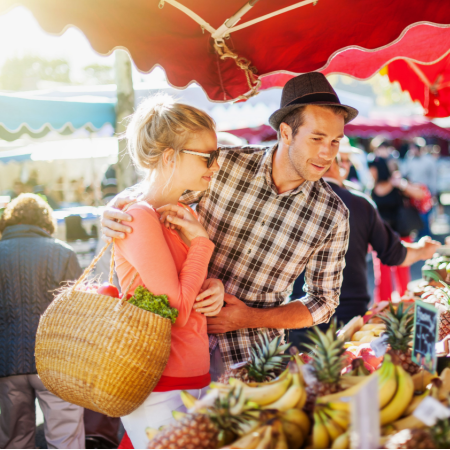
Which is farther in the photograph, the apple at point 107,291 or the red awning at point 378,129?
the red awning at point 378,129

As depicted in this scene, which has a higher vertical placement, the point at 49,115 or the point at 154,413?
the point at 49,115

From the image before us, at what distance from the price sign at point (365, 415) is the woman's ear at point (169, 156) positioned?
1.26 meters

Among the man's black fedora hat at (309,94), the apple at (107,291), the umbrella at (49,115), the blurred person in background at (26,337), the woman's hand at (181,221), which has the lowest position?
the blurred person in background at (26,337)

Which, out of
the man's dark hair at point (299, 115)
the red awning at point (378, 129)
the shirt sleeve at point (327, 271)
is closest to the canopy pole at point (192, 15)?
the man's dark hair at point (299, 115)

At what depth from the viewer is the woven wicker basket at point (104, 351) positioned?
1553 mm

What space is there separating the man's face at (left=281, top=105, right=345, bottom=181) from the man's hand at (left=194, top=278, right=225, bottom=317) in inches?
30.8

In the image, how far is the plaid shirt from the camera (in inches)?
95.4

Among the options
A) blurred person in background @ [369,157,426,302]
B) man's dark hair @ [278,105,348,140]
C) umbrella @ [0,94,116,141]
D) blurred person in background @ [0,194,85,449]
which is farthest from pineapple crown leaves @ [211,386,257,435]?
blurred person in background @ [369,157,426,302]

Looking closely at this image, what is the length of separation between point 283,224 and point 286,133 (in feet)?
1.66

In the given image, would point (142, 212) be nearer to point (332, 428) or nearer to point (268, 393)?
point (268, 393)

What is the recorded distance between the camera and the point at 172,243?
1.89 metres

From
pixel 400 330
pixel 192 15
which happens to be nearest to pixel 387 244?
pixel 400 330

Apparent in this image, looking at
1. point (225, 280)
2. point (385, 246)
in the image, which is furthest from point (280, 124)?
point (385, 246)

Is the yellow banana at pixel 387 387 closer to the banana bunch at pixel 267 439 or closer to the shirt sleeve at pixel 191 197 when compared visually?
the banana bunch at pixel 267 439
